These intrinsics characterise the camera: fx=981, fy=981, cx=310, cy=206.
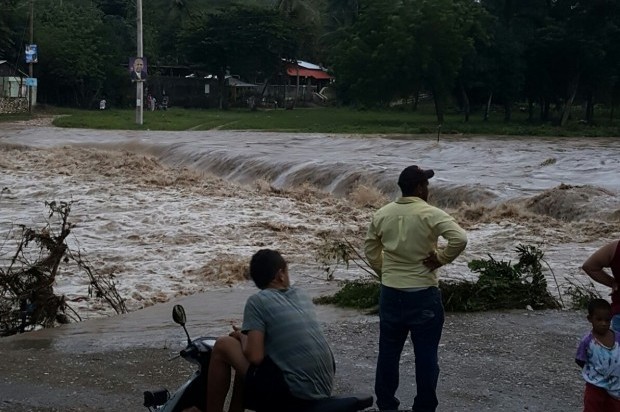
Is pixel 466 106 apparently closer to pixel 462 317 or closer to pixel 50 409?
pixel 462 317

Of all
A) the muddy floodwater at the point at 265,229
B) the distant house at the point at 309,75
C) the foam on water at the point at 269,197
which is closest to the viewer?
the muddy floodwater at the point at 265,229

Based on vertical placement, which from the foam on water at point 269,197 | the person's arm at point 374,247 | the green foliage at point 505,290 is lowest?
the foam on water at point 269,197

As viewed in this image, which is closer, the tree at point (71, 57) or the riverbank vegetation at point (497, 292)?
the riverbank vegetation at point (497, 292)

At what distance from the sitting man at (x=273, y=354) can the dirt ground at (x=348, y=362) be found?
1963 millimetres

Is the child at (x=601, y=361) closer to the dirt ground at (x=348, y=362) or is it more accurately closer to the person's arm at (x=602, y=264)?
the person's arm at (x=602, y=264)

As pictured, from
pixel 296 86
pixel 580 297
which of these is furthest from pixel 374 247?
pixel 296 86

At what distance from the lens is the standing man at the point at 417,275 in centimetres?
598

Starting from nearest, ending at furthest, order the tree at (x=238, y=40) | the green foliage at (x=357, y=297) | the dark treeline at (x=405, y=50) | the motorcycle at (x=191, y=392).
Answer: the motorcycle at (x=191, y=392), the green foliage at (x=357, y=297), the dark treeline at (x=405, y=50), the tree at (x=238, y=40)

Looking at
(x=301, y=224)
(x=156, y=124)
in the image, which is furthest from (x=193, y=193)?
(x=156, y=124)

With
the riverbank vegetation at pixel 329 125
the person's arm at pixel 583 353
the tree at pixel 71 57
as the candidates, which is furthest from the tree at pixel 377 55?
the person's arm at pixel 583 353

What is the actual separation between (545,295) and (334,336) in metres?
2.85

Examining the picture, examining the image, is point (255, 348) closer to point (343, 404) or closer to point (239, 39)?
point (343, 404)

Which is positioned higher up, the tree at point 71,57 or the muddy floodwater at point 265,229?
the tree at point 71,57

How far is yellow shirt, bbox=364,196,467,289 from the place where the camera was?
598 cm
